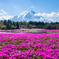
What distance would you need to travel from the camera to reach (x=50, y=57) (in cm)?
486

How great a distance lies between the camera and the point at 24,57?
192 inches

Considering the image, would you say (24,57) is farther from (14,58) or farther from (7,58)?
(7,58)

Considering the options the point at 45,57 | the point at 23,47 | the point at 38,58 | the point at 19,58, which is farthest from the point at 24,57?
the point at 23,47

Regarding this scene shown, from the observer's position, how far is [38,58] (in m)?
4.96

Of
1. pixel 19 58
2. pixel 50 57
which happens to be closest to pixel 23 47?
pixel 19 58

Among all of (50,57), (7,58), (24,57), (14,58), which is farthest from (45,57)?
(7,58)

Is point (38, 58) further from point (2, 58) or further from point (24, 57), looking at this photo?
point (2, 58)

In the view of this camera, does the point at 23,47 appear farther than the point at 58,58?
Yes

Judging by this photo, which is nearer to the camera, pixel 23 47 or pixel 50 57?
pixel 50 57

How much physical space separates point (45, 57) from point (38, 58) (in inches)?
14.6

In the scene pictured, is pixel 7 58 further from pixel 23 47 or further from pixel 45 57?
pixel 23 47

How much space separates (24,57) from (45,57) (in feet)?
3.58

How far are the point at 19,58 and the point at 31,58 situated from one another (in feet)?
2.07

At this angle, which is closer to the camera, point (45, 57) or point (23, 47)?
point (45, 57)
